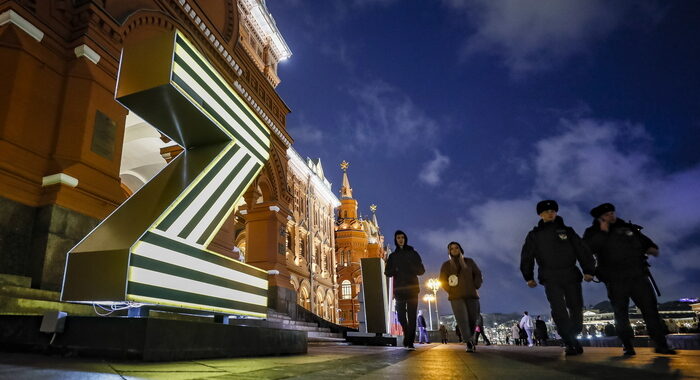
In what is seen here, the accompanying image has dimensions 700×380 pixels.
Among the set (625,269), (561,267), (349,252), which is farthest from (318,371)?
(349,252)

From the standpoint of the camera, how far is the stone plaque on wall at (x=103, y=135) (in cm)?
685

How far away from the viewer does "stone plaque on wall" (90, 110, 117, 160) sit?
6848mm

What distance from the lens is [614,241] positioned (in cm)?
485

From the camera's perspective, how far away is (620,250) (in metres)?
4.79

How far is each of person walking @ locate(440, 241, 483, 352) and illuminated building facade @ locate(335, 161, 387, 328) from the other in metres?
28.0

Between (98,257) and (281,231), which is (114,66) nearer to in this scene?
(98,257)

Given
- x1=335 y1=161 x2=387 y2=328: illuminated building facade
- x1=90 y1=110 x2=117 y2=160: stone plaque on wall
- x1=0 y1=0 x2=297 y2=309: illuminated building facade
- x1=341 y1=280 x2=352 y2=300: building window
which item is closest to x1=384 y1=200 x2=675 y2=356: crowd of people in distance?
x1=0 y1=0 x2=297 y2=309: illuminated building facade

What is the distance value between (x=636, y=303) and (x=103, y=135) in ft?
27.9

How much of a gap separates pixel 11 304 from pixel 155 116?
246cm

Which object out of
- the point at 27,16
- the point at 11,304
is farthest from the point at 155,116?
the point at 27,16

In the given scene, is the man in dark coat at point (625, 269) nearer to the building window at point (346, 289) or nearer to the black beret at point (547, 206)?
the black beret at point (547, 206)

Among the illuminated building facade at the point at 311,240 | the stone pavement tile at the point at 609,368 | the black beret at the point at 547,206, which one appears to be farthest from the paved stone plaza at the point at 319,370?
the illuminated building facade at the point at 311,240

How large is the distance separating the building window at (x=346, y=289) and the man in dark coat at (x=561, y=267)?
35.7 m

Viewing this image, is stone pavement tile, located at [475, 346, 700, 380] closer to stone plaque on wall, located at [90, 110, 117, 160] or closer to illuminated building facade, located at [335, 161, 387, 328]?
stone plaque on wall, located at [90, 110, 117, 160]
